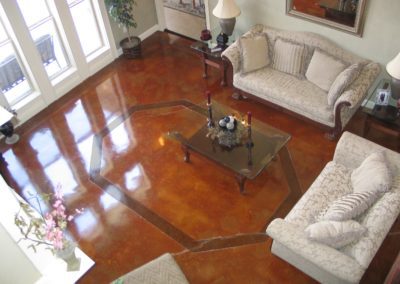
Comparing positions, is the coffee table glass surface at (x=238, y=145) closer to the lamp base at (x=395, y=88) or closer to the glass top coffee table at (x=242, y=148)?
the glass top coffee table at (x=242, y=148)

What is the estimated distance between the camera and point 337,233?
131 inches

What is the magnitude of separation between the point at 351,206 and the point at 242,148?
1400 mm

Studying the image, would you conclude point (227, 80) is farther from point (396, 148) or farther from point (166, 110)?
point (396, 148)

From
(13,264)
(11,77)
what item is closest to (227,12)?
(11,77)

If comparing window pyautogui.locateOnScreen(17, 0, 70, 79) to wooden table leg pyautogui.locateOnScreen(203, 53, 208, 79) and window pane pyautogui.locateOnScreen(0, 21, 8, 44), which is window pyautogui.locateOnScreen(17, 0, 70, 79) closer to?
window pane pyautogui.locateOnScreen(0, 21, 8, 44)

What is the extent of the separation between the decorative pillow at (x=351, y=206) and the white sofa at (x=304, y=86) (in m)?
1.33

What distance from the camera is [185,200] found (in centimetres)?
460

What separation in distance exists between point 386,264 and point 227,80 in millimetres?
3142

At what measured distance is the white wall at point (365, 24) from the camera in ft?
15.0

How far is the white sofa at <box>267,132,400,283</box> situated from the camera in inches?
131

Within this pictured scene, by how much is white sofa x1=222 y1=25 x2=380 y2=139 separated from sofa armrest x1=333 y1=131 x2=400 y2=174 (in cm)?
62

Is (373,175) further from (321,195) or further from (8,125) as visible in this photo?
(8,125)

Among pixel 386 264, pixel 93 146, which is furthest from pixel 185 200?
pixel 386 264

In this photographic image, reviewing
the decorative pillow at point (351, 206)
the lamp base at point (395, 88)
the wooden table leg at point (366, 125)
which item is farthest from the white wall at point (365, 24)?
the decorative pillow at point (351, 206)
